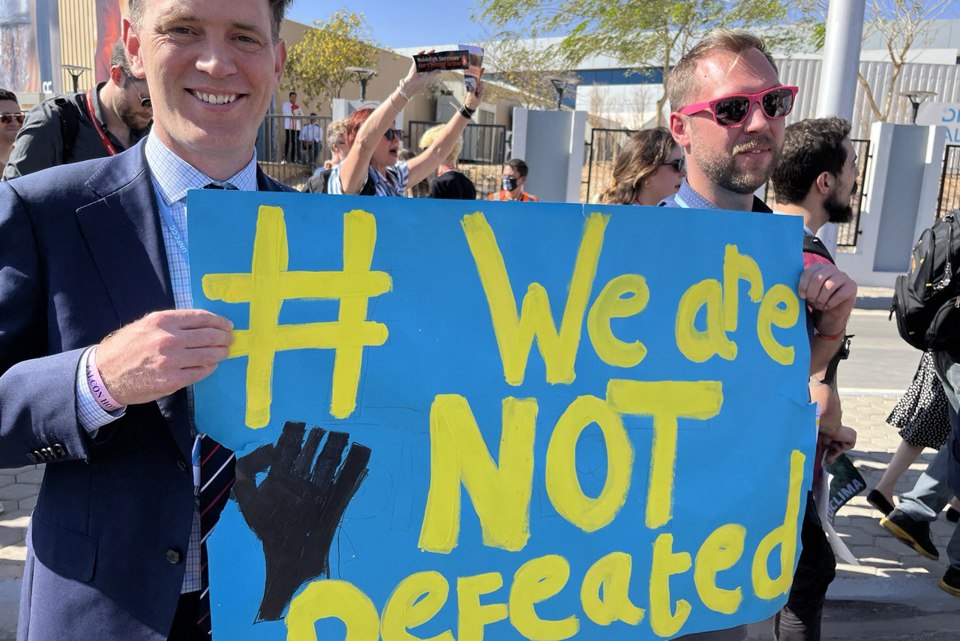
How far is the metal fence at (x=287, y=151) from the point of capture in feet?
53.9

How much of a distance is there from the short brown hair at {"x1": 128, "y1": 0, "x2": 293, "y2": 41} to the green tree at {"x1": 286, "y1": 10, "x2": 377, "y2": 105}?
25645 millimetres

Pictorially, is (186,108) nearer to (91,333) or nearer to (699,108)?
(91,333)

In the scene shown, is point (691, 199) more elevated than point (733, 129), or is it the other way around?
point (733, 129)

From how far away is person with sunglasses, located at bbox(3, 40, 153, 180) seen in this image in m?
3.13

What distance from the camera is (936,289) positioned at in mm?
3172

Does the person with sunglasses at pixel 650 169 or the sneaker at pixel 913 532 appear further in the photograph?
the sneaker at pixel 913 532

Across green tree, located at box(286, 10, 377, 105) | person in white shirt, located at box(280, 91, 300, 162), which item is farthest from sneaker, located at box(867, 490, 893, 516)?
green tree, located at box(286, 10, 377, 105)

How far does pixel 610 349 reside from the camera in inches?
58.8

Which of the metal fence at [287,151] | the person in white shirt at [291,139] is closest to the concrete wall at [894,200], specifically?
the metal fence at [287,151]

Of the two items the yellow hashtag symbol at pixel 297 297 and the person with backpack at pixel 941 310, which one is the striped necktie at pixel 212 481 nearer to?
the yellow hashtag symbol at pixel 297 297

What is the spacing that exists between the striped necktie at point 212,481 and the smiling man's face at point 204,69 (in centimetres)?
51

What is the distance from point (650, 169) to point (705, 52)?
4.41 ft

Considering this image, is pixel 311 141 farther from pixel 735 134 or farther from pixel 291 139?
pixel 735 134

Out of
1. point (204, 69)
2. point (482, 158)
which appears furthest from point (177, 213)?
point (482, 158)
